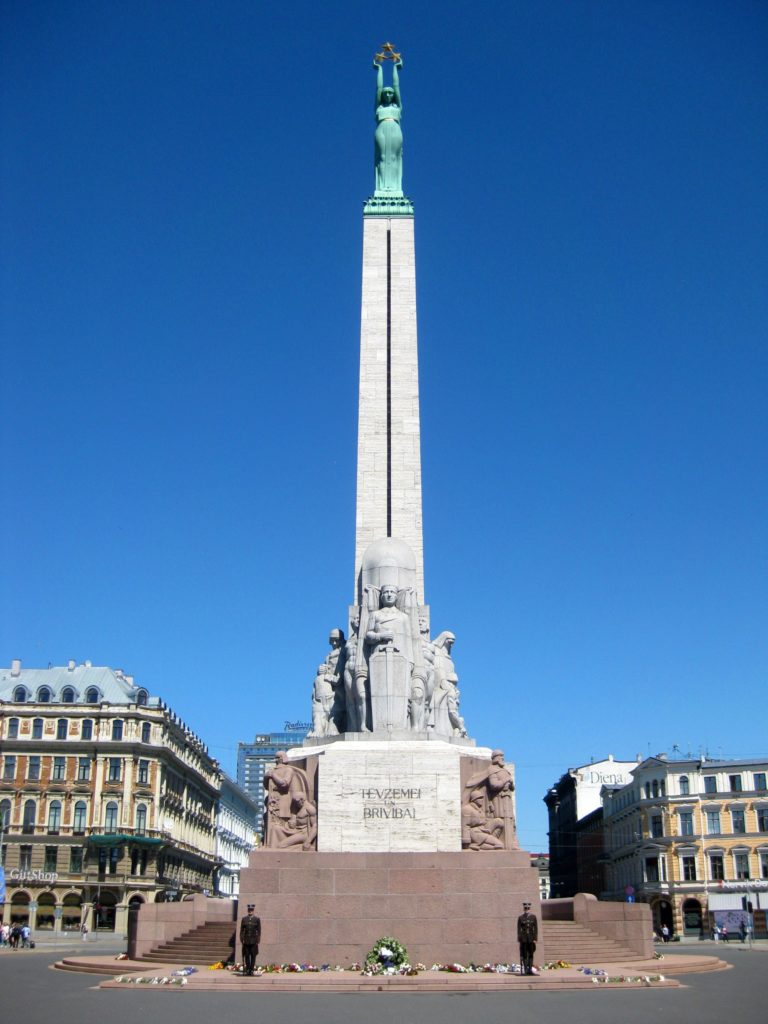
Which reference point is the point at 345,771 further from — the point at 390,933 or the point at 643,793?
the point at 643,793

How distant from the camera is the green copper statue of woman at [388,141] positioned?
34.8 m

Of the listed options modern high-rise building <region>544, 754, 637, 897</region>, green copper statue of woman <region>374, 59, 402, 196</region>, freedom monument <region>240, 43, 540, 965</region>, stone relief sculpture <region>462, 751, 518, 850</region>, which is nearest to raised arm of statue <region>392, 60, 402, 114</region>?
green copper statue of woman <region>374, 59, 402, 196</region>

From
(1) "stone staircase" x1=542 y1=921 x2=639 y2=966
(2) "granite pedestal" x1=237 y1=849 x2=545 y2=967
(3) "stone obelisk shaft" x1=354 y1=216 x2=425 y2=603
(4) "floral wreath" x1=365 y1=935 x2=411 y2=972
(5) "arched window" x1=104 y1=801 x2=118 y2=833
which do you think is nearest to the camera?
(4) "floral wreath" x1=365 y1=935 x2=411 y2=972

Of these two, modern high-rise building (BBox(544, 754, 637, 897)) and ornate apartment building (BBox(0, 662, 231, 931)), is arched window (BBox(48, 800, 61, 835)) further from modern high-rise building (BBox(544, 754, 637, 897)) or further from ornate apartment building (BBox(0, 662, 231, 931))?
modern high-rise building (BBox(544, 754, 637, 897))

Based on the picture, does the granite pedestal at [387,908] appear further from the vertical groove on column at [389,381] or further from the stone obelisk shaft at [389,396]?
the vertical groove on column at [389,381]

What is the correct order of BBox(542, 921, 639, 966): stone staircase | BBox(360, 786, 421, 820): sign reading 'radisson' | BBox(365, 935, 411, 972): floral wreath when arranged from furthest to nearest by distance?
BBox(360, 786, 421, 820): sign reading 'radisson'
BBox(542, 921, 639, 966): stone staircase
BBox(365, 935, 411, 972): floral wreath

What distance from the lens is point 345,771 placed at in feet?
73.6

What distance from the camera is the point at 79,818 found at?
211ft

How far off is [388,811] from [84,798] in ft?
157

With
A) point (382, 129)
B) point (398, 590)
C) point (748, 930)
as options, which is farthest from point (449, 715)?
point (748, 930)

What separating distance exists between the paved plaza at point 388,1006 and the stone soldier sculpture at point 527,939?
55.9 inches

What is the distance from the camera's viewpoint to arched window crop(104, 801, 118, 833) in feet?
210

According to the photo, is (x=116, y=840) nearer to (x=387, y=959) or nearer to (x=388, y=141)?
(x=388, y=141)

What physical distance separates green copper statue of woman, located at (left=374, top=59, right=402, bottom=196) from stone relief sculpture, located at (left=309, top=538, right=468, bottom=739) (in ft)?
45.5
